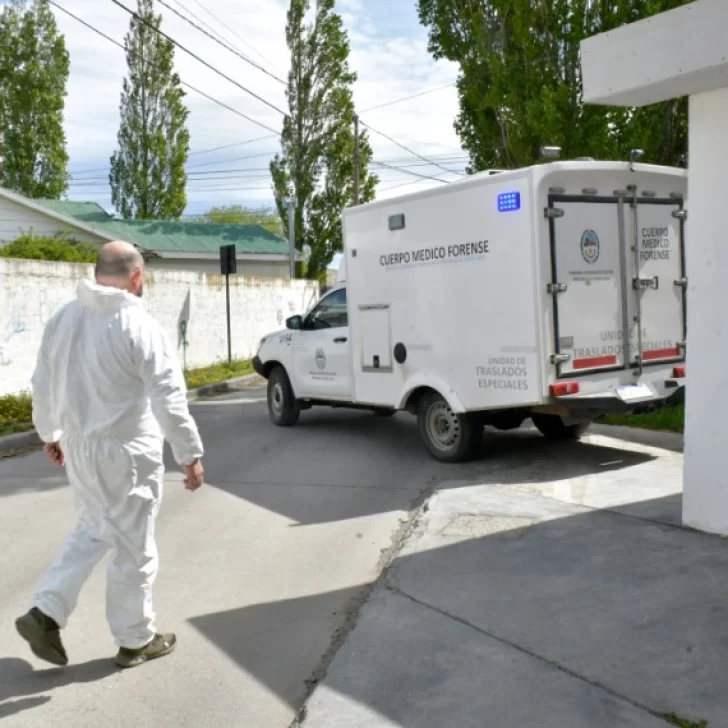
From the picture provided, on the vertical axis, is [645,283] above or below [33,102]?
below

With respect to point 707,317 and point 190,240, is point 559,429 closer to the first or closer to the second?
point 707,317

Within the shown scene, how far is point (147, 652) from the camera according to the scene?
460 centimetres

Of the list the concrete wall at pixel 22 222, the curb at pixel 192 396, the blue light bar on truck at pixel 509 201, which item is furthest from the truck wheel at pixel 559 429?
the concrete wall at pixel 22 222

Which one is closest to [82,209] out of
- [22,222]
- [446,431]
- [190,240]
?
[190,240]

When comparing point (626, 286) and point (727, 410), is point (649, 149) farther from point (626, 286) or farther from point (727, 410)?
point (727, 410)

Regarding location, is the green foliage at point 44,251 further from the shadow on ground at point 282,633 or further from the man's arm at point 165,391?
the man's arm at point 165,391

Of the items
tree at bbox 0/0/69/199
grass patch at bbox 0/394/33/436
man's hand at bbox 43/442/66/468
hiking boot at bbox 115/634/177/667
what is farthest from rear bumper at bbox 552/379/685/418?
tree at bbox 0/0/69/199

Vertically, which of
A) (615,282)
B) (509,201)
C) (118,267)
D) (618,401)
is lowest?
(618,401)

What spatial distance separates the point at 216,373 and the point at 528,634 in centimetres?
1657

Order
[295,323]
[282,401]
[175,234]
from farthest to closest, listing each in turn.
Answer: [175,234]
[282,401]
[295,323]

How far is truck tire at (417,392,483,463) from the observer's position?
932cm

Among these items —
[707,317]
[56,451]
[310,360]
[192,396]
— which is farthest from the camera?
[192,396]

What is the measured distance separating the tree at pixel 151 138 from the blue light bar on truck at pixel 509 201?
4065 centimetres

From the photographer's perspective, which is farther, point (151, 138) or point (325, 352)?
point (151, 138)
